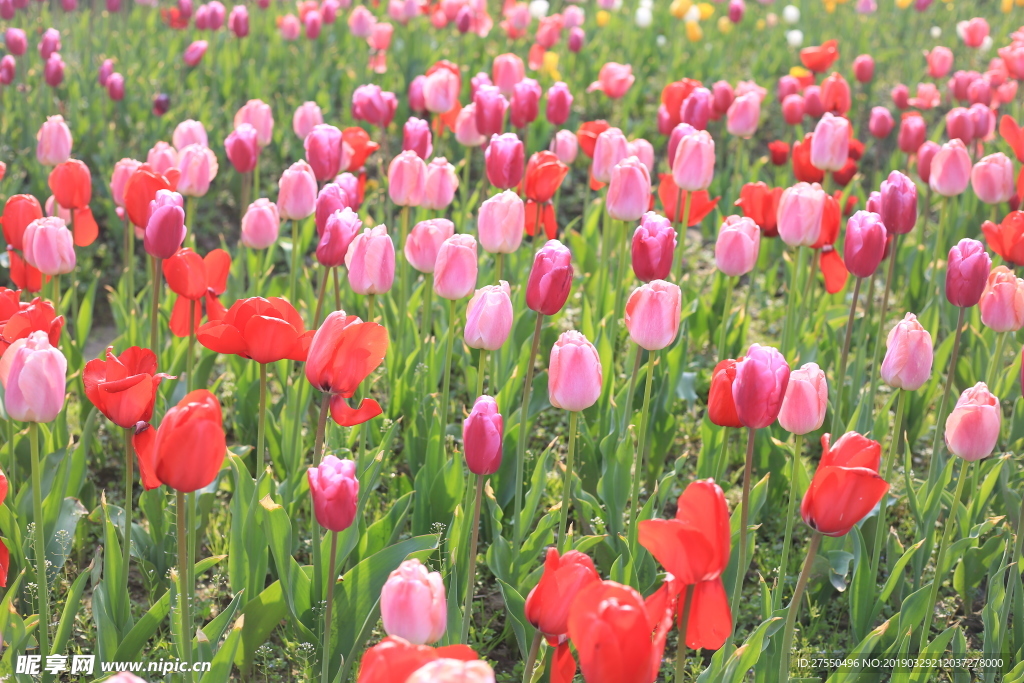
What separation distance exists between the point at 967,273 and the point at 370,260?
1.37 meters

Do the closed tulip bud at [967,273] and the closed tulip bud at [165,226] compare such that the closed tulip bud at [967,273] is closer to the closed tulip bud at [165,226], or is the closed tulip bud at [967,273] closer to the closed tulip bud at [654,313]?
the closed tulip bud at [654,313]

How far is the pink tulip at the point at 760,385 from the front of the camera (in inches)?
61.8

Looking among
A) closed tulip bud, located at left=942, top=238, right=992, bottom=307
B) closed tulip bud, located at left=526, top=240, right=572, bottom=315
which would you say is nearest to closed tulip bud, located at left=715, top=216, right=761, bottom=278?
closed tulip bud, located at left=942, top=238, right=992, bottom=307

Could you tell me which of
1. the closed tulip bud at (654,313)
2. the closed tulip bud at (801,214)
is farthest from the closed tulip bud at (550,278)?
the closed tulip bud at (801,214)

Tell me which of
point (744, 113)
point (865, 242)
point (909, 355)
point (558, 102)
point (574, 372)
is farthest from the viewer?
point (744, 113)

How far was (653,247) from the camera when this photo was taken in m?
2.26

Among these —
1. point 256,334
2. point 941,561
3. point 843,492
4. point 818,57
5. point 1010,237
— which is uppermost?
point 818,57

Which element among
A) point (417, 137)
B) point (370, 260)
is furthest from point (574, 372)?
point (417, 137)

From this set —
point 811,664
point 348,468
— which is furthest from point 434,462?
point 811,664

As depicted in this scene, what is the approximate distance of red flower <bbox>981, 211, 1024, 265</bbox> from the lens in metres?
2.58

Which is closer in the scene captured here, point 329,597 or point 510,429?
point 329,597

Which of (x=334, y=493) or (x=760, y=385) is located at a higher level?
(x=760, y=385)

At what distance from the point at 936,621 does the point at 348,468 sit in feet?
5.63

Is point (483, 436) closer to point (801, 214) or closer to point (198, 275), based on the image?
point (198, 275)
